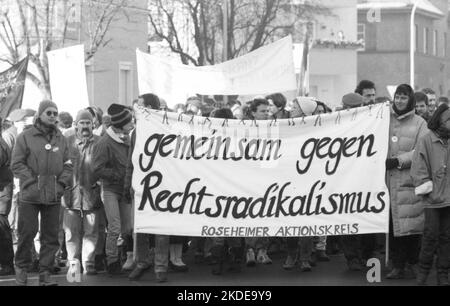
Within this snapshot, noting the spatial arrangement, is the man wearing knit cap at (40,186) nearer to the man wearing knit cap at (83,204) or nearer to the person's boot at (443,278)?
the man wearing knit cap at (83,204)

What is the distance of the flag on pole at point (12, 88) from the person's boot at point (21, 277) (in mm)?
4411

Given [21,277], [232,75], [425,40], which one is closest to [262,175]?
[21,277]

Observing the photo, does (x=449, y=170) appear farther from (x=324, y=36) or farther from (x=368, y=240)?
(x=324, y=36)

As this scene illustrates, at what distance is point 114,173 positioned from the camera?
1272 centimetres

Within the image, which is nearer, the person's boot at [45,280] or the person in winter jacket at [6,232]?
the person's boot at [45,280]

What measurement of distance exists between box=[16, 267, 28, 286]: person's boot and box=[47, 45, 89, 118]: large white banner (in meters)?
4.87

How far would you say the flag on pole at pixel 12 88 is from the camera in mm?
16047

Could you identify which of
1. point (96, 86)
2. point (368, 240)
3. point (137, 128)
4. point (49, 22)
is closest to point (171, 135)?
point (137, 128)

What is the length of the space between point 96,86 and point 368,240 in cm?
2566

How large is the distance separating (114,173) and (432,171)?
356 cm

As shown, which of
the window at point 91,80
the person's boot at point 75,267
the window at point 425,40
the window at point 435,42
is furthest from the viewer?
the window at point 435,42

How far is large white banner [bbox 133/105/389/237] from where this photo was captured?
1196 centimetres

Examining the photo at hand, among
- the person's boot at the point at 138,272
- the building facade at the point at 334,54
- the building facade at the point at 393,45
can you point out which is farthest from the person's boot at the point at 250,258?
the building facade at the point at 393,45

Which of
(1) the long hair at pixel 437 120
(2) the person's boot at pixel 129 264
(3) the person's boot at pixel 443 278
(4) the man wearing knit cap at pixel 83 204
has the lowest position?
(2) the person's boot at pixel 129 264
